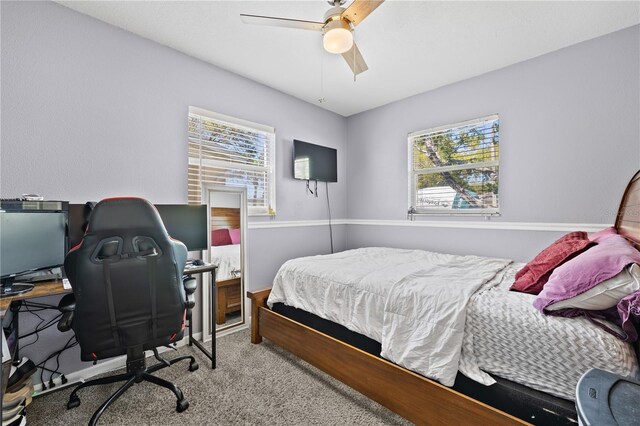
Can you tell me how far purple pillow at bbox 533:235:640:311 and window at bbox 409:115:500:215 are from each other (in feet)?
5.74

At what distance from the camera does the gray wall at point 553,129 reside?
7.53 feet

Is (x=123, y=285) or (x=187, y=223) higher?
(x=187, y=223)

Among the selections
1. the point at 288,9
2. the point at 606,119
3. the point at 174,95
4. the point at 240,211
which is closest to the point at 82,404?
the point at 240,211

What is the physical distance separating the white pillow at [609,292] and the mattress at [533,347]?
7 centimetres

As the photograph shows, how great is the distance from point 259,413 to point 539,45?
3.65 metres

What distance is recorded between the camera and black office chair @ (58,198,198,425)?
1439mm

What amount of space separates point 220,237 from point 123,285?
4.27 ft

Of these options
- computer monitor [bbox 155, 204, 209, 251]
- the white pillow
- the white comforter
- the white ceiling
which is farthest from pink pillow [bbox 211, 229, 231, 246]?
the white pillow

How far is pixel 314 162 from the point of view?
3.68 meters

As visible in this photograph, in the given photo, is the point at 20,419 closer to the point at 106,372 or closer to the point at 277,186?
the point at 106,372

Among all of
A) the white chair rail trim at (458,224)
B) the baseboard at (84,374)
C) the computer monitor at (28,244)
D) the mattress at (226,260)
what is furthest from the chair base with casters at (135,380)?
the white chair rail trim at (458,224)

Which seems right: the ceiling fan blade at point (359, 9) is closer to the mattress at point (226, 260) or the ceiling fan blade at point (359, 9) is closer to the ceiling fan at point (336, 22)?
the ceiling fan at point (336, 22)

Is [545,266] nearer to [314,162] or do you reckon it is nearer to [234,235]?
[234,235]

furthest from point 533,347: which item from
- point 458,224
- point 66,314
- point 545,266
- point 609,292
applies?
point 66,314
